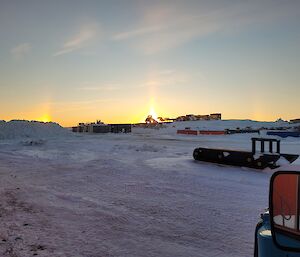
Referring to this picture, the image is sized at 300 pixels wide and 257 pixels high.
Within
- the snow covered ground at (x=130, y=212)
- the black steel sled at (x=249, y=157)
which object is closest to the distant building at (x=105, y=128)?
the black steel sled at (x=249, y=157)

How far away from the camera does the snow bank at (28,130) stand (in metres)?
42.9

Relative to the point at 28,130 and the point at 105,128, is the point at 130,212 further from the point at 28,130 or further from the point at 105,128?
the point at 105,128

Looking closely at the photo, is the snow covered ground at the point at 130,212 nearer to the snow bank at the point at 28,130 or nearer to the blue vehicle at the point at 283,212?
the blue vehicle at the point at 283,212

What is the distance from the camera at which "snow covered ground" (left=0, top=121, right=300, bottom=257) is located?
5.22 m

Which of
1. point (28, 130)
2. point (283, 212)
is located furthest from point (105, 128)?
point (283, 212)

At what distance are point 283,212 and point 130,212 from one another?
18.3ft

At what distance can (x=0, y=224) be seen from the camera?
6184mm

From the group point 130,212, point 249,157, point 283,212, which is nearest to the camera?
point 283,212

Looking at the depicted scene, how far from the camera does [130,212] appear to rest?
7191mm

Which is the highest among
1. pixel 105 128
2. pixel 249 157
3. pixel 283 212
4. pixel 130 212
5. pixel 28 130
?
pixel 105 128

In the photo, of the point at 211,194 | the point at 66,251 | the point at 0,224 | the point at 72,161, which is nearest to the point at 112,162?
the point at 72,161

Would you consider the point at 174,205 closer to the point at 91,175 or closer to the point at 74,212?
the point at 74,212

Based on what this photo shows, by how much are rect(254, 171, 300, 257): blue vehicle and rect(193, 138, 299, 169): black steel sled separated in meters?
11.6

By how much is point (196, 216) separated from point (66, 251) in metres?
2.75
